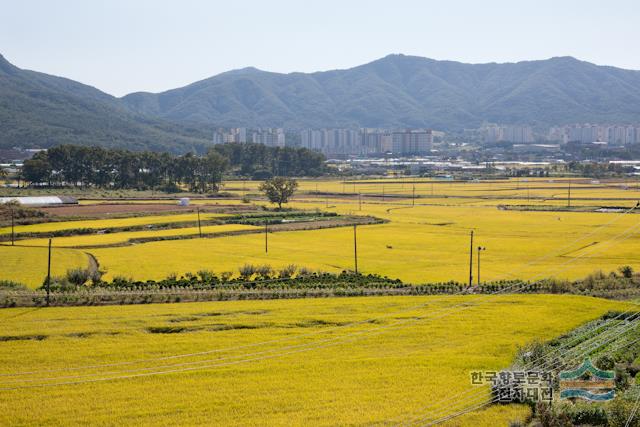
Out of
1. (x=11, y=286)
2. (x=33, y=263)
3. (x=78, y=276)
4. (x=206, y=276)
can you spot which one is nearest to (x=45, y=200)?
(x=33, y=263)

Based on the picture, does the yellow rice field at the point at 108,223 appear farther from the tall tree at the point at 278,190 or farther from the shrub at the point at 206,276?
the shrub at the point at 206,276

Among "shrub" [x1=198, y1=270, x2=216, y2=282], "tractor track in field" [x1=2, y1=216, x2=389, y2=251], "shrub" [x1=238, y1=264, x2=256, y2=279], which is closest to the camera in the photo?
"shrub" [x1=198, y1=270, x2=216, y2=282]

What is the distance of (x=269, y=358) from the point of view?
21047mm

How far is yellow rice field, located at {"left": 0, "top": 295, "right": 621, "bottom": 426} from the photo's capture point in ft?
55.0

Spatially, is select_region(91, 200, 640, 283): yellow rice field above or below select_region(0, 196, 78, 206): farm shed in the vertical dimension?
below

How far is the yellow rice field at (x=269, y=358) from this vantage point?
660 inches

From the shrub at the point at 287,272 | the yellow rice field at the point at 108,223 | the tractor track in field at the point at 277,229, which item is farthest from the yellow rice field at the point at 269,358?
the yellow rice field at the point at 108,223

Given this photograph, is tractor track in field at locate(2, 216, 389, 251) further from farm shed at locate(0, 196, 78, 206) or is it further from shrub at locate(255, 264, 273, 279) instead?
farm shed at locate(0, 196, 78, 206)

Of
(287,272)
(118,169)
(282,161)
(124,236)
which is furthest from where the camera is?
(282,161)

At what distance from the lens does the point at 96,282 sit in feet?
108

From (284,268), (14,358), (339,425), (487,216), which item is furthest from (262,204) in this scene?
(339,425)

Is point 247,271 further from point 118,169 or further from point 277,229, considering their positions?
point 118,169

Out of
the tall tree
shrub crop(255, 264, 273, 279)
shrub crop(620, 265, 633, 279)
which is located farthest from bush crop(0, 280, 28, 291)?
the tall tree

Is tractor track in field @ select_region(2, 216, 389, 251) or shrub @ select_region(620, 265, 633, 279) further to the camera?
tractor track in field @ select_region(2, 216, 389, 251)
